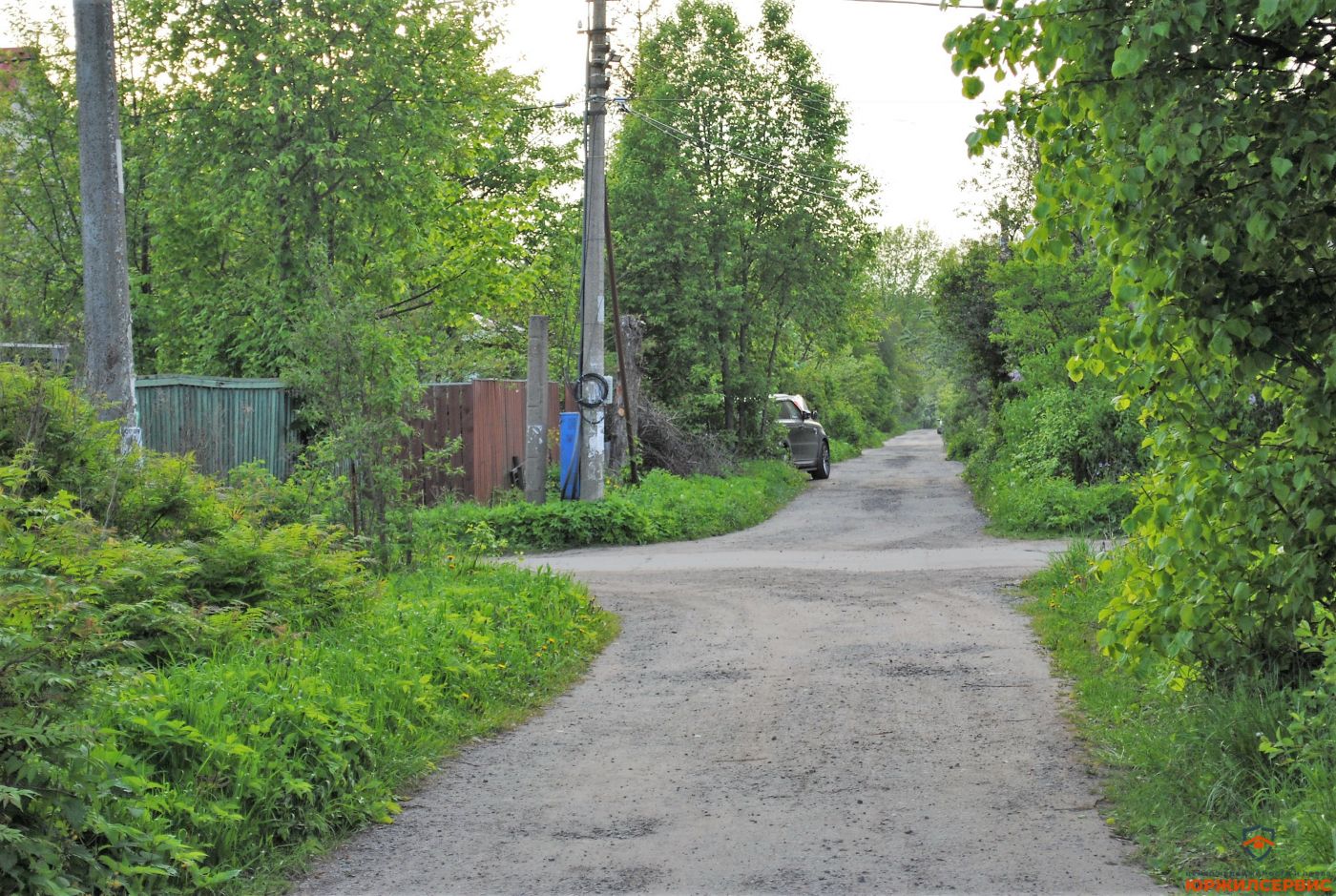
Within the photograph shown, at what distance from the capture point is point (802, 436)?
2969 centimetres

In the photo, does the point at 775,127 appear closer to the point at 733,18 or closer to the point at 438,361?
the point at 733,18

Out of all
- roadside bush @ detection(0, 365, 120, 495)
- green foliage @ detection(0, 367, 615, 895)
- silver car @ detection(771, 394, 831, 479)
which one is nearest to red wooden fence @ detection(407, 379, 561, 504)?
green foliage @ detection(0, 367, 615, 895)

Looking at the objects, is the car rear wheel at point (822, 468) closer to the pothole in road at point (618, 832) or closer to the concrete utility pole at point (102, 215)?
the concrete utility pole at point (102, 215)

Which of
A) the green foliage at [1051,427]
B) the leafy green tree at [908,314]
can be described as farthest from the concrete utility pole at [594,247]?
the leafy green tree at [908,314]

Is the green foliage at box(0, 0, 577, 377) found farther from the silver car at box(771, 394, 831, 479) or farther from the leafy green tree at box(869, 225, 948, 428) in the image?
the leafy green tree at box(869, 225, 948, 428)

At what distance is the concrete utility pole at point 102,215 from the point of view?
930 cm

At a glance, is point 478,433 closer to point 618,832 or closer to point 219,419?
point 219,419

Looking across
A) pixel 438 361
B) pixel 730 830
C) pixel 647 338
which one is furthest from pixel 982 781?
pixel 647 338

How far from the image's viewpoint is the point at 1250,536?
17.3 feet

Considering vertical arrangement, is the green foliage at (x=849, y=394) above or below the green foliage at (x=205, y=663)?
above

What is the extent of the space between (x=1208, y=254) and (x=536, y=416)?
1355 cm

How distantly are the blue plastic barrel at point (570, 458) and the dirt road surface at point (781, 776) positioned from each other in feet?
23.7

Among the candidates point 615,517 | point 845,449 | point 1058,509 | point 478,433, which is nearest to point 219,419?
point 615,517

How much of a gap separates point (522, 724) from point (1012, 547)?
30.7ft
